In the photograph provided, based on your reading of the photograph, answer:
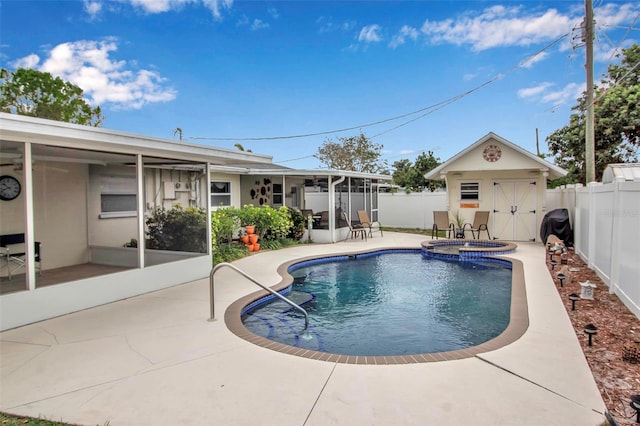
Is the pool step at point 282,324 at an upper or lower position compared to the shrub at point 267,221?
lower

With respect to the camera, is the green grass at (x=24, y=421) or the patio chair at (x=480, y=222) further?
the patio chair at (x=480, y=222)

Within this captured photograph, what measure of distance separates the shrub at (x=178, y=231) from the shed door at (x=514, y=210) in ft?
34.9

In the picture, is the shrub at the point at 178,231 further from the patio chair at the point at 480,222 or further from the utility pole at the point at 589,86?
the utility pole at the point at 589,86

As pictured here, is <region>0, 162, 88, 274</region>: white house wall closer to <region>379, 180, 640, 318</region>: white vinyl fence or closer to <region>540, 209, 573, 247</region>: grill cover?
<region>379, 180, 640, 318</region>: white vinyl fence

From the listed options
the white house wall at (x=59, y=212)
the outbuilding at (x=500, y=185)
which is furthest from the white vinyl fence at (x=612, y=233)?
the white house wall at (x=59, y=212)

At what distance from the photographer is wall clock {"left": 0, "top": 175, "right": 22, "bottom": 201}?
6.70 meters

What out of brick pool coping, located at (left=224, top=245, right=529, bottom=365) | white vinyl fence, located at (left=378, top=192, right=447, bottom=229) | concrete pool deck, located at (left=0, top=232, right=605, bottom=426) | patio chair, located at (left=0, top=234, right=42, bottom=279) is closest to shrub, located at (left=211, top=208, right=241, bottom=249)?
brick pool coping, located at (left=224, top=245, right=529, bottom=365)

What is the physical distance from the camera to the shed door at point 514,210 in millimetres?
13625

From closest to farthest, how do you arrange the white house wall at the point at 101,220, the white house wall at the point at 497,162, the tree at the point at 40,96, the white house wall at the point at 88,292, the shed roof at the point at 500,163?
the white house wall at the point at 88,292 → the white house wall at the point at 101,220 → the shed roof at the point at 500,163 → the white house wall at the point at 497,162 → the tree at the point at 40,96

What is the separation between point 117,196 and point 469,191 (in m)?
11.8

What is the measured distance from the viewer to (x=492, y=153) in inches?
526

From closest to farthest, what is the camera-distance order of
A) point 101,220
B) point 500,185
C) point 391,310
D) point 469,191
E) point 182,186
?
1. point 391,310
2. point 101,220
3. point 182,186
4. point 500,185
5. point 469,191

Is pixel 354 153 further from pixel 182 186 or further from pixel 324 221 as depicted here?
pixel 182 186

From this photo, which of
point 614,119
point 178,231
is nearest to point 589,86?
point 614,119
